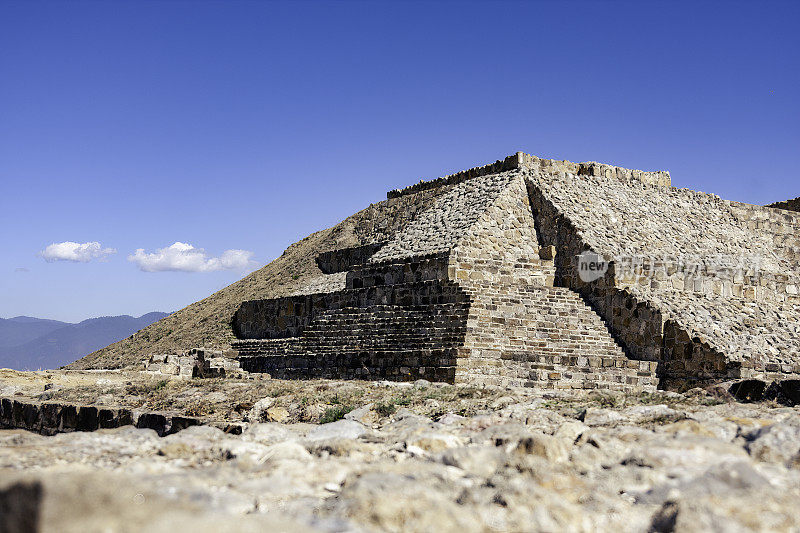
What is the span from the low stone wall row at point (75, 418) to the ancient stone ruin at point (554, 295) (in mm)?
7121

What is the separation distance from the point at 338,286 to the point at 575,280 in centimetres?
864

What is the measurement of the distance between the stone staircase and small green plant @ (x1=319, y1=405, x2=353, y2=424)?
5.19 meters

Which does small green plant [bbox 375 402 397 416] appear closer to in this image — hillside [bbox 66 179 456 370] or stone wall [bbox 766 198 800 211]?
hillside [bbox 66 179 456 370]

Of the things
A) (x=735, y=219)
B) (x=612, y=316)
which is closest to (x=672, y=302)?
(x=612, y=316)

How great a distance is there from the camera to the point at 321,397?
13.2 m

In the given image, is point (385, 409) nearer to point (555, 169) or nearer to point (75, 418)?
point (75, 418)

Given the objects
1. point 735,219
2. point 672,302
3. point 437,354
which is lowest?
point 437,354

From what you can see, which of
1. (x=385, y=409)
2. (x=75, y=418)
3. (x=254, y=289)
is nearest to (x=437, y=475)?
(x=385, y=409)

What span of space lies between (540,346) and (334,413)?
7573mm

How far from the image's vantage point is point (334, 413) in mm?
11617

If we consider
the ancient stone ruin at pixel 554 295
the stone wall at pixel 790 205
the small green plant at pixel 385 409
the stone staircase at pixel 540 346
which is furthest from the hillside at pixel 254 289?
the small green plant at pixel 385 409

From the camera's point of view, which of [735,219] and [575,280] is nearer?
[575,280]

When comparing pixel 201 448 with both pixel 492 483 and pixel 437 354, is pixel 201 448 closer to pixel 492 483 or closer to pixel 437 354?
pixel 492 483

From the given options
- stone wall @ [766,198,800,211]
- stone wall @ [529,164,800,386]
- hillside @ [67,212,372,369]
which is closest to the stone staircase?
stone wall @ [529,164,800,386]
